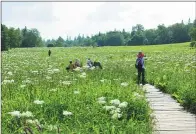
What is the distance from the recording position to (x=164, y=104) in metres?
14.4

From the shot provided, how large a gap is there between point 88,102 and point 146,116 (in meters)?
1.47

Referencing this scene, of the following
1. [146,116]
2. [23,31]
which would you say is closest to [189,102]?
[146,116]

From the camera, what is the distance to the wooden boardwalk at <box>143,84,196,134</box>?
10244 millimetres

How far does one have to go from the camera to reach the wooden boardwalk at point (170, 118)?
10.2 meters

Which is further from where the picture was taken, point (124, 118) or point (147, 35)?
point (147, 35)

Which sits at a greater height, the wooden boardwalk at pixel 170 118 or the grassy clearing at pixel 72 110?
the grassy clearing at pixel 72 110

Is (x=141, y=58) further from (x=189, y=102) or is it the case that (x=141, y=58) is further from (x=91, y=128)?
(x=91, y=128)

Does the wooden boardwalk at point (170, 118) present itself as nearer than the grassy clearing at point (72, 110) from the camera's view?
No

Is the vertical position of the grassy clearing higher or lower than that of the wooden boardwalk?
higher

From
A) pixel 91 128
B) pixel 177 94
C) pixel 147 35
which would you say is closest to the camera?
pixel 91 128

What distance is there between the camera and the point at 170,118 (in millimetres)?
11789

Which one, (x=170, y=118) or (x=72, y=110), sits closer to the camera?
(x=72, y=110)

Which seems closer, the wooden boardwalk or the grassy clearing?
the grassy clearing

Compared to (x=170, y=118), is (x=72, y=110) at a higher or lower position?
higher
